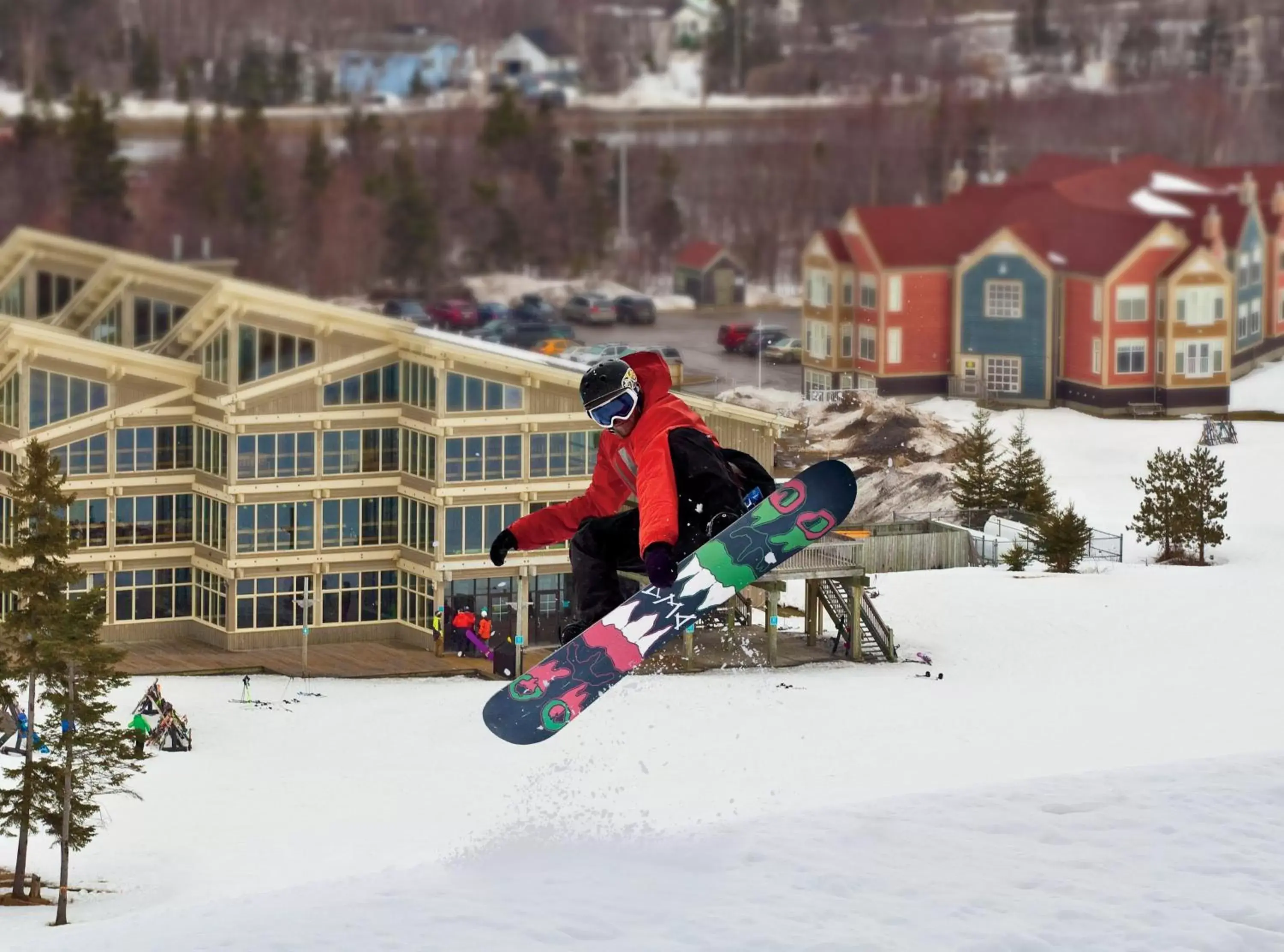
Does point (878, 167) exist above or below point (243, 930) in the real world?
above

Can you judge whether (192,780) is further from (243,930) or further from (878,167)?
(878,167)

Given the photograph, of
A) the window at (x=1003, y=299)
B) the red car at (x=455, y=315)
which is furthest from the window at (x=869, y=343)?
the red car at (x=455, y=315)

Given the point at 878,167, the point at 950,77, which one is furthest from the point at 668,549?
the point at 950,77

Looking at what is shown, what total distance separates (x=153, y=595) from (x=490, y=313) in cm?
5275

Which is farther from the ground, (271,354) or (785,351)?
(785,351)

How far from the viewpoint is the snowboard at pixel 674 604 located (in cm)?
2408

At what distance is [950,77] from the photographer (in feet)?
491

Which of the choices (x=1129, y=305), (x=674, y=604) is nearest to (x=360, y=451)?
(x=674, y=604)

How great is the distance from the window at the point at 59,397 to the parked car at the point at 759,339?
45064mm

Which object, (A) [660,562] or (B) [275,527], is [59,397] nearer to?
(B) [275,527]

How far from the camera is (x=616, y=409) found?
23922 mm

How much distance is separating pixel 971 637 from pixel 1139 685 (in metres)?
4.41

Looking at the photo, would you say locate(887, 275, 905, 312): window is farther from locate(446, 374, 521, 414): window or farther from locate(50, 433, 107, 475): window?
locate(50, 433, 107, 475): window

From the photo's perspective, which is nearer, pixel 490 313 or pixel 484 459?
pixel 484 459
